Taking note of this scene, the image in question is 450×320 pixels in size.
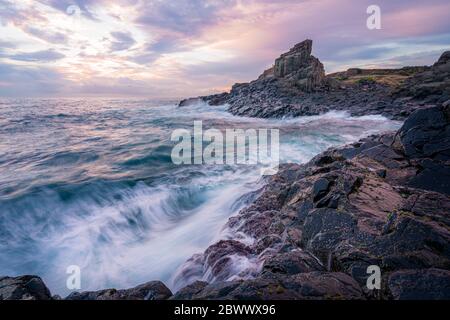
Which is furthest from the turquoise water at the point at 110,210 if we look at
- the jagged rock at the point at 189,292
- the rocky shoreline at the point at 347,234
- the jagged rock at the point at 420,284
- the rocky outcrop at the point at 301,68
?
the rocky outcrop at the point at 301,68

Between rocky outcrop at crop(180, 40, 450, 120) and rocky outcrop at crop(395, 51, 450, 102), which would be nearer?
rocky outcrop at crop(395, 51, 450, 102)

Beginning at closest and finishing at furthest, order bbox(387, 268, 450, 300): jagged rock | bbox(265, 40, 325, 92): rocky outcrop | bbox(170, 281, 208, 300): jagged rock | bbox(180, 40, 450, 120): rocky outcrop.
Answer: bbox(387, 268, 450, 300): jagged rock, bbox(170, 281, 208, 300): jagged rock, bbox(180, 40, 450, 120): rocky outcrop, bbox(265, 40, 325, 92): rocky outcrop

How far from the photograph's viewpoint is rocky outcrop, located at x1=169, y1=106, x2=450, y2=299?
3.38 meters

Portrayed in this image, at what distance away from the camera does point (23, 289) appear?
164 inches

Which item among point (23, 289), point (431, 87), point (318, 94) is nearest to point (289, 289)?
point (23, 289)

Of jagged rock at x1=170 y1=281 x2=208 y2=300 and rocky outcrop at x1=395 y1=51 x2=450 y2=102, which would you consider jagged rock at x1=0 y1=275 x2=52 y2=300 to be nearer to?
jagged rock at x1=170 y1=281 x2=208 y2=300

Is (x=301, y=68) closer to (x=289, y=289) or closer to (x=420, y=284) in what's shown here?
(x=420, y=284)

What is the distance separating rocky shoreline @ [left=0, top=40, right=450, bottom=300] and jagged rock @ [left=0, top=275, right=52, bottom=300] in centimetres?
1

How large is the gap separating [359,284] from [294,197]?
354 centimetres

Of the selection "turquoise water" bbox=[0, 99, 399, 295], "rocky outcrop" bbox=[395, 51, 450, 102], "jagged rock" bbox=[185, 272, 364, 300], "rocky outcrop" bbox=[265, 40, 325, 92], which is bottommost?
"turquoise water" bbox=[0, 99, 399, 295]

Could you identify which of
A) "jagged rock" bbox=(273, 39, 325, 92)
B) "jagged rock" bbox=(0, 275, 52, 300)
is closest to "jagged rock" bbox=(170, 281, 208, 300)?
"jagged rock" bbox=(0, 275, 52, 300)

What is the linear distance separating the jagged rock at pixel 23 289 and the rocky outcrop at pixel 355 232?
2230 mm

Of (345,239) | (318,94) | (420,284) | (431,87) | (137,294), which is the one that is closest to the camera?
(420,284)

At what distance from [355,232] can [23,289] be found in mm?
5215
